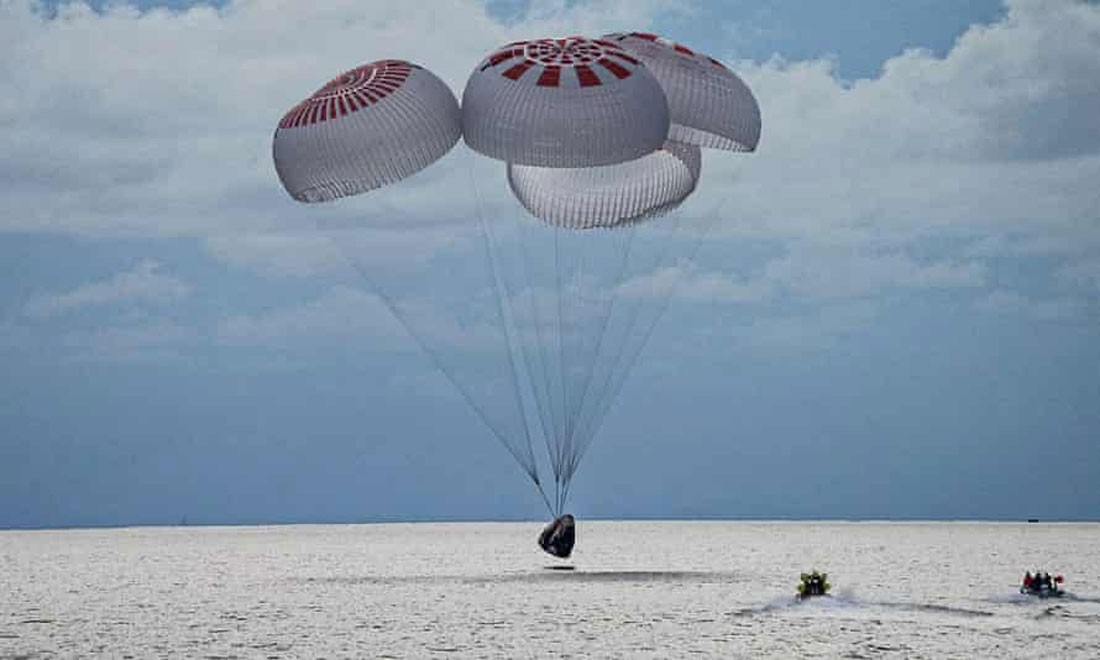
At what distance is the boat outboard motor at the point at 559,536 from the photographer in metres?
28.9

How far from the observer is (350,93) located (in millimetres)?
25578

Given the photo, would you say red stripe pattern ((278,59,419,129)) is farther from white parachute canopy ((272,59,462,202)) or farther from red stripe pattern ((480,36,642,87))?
red stripe pattern ((480,36,642,87))

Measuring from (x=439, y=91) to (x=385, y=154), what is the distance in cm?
177

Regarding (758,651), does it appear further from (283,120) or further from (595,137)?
(283,120)

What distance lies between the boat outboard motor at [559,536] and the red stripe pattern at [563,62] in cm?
879

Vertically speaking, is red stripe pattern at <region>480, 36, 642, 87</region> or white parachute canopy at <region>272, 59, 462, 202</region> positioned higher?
red stripe pattern at <region>480, 36, 642, 87</region>

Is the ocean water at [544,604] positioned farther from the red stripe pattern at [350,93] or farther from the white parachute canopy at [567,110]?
the red stripe pattern at [350,93]

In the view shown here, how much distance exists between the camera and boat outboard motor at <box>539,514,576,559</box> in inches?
1136

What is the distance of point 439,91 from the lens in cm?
2589

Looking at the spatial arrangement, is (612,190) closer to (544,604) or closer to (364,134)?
(364,134)

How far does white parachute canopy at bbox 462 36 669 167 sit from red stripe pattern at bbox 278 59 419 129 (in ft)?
5.31

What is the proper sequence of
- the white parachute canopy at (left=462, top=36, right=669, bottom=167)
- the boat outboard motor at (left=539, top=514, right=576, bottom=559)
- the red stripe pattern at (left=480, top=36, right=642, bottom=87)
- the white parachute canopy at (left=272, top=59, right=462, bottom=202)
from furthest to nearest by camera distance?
the boat outboard motor at (left=539, top=514, right=576, bottom=559), the white parachute canopy at (left=272, top=59, right=462, bottom=202), the red stripe pattern at (left=480, top=36, right=642, bottom=87), the white parachute canopy at (left=462, top=36, right=669, bottom=167)

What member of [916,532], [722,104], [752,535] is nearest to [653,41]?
[722,104]

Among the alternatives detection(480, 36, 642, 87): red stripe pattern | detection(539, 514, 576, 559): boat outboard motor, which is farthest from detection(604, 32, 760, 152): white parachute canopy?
detection(539, 514, 576, 559): boat outboard motor
